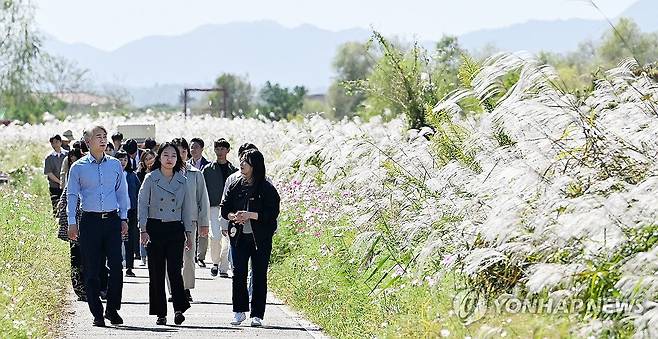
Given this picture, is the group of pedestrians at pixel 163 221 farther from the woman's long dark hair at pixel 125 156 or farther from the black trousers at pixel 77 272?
the woman's long dark hair at pixel 125 156

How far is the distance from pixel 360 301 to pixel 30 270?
3825mm

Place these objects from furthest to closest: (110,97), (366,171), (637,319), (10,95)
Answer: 1. (110,97)
2. (10,95)
3. (366,171)
4. (637,319)

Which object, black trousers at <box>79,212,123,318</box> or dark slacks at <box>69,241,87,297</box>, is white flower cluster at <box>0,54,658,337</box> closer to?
black trousers at <box>79,212,123,318</box>

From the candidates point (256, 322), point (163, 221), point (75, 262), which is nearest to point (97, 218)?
point (163, 221)

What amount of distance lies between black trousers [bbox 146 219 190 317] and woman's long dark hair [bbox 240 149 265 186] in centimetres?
88

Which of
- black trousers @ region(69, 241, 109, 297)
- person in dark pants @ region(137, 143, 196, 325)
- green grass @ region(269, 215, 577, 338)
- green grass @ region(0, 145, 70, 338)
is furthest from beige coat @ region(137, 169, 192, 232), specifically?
green grass @ region(269, 215, 577, 338)

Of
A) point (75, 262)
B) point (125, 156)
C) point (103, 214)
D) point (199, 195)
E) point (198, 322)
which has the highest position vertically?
point (125, 156)

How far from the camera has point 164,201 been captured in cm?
1300

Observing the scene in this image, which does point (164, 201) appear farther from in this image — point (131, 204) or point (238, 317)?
point (131, 204)

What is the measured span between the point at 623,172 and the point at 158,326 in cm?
526

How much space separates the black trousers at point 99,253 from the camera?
12.6 meters

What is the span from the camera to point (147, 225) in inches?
514

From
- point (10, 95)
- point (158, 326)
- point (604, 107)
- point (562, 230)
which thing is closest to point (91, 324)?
point (158, 326)

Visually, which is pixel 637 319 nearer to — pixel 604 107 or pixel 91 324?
pixel 604 107
